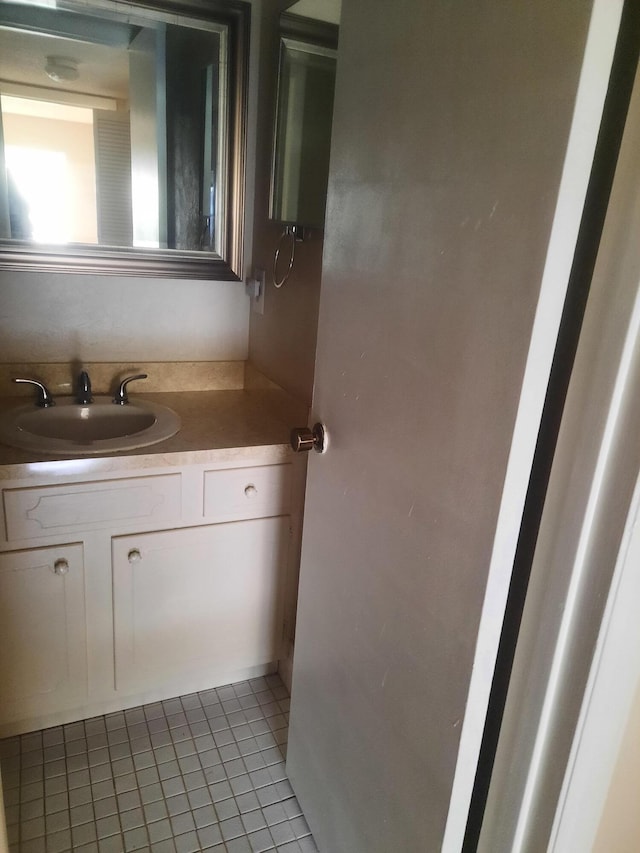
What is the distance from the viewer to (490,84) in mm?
669

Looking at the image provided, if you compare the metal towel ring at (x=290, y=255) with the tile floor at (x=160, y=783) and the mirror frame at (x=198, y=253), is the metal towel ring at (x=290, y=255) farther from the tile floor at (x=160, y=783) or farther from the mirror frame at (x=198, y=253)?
the tile floor at (x=160, y=783)

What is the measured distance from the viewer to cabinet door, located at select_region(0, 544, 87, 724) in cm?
138

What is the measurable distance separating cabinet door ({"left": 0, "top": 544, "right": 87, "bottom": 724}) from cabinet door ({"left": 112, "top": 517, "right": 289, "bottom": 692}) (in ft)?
0.31

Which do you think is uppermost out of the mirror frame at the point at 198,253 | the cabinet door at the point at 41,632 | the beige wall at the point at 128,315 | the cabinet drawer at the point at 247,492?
the mirror frame at the point at 198,253

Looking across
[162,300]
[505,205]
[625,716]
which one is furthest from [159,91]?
[625,716]

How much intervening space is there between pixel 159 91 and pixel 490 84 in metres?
1.24

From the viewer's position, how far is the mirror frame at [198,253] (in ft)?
5.16

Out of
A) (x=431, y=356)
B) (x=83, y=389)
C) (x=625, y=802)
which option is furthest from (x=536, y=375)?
(x=83, y=389)

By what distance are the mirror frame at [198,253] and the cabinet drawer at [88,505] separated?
63 cm

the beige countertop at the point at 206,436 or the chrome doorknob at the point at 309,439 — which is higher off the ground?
the chrome doorknob at the point at 309,439

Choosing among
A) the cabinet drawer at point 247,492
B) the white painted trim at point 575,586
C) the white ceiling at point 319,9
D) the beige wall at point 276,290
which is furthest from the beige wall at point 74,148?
the white painted trim at point 575,586

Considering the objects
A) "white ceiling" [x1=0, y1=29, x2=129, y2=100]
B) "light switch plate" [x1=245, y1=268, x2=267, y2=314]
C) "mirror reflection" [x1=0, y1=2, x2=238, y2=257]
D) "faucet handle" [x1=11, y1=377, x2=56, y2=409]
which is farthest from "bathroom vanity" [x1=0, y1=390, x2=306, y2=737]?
"white ceiling" [x1=0, y1=29, x2=129, y2=100]

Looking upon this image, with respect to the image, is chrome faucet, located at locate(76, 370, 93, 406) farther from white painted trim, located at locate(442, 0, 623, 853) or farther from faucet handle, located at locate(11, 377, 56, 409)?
white painted trim, located at locate(442, 0, 623, 853)

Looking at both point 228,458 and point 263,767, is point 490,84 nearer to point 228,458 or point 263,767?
point 228,458
